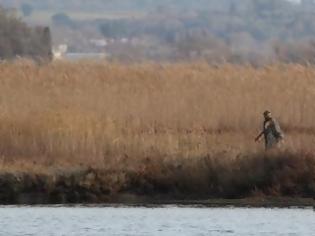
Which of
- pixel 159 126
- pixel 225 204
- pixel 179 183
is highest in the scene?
pixel 159 126

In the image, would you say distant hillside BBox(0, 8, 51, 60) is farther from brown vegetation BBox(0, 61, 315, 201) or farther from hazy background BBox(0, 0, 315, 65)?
hazy background BBox(0, 0, 315, 65)

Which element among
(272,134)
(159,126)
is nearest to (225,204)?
(272,134)

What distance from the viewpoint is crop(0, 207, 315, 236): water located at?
19250 millimetres

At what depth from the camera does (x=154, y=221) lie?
803 inches

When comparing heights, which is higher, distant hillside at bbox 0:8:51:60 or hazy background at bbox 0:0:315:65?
distant hillside at bbox 0:8:51:60

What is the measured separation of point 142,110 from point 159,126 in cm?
72

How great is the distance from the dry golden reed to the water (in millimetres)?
1812

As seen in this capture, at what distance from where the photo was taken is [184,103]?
2803cm

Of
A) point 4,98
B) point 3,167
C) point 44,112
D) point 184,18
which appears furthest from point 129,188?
point 184,18

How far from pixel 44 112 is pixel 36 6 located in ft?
457

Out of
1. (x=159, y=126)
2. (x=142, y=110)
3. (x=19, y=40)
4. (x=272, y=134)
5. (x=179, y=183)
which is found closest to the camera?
(x=179, y=183)

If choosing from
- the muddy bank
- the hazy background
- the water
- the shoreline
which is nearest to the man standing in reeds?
the muddy bank

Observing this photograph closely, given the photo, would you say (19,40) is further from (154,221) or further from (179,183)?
(154,221)

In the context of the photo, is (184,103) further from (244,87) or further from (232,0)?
(232,0)
